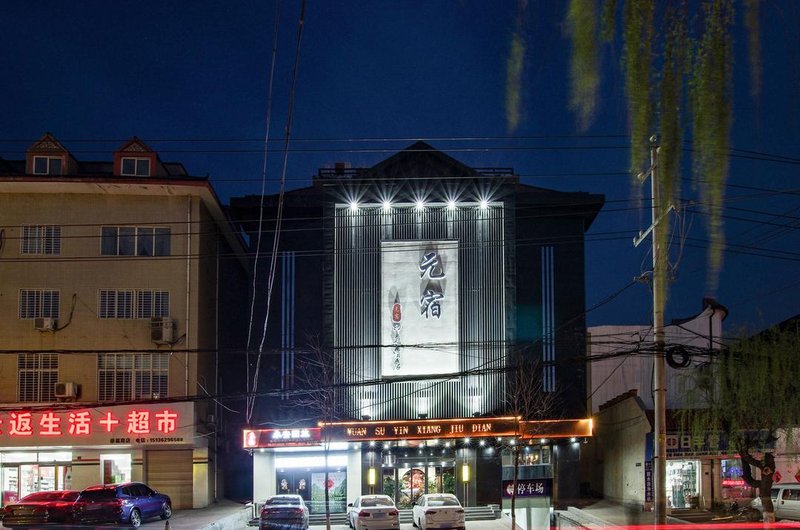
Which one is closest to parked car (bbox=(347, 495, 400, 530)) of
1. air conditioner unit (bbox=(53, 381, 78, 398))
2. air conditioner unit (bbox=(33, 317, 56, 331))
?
air conditioner unit (bbox=(53, 381, 78, 398))

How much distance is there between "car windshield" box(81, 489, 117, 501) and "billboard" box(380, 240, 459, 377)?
14.9 m

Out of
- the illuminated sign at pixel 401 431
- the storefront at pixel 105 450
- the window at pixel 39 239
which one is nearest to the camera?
the storefront at pixel 105 450

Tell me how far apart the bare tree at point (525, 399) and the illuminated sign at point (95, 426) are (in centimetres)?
1362

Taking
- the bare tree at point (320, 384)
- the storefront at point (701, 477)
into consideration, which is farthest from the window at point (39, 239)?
the storefront at point (701, 477)

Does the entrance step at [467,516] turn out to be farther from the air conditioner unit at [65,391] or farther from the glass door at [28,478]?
the glass door at [28,478]

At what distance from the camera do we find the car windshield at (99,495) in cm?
3152

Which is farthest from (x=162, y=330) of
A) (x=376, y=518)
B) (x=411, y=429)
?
(x=376, y=518)

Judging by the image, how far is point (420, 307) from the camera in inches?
1703

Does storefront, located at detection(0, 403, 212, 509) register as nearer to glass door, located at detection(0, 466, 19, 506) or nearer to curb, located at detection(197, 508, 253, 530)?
glass door, located at detection(0, 466, 19, 506)

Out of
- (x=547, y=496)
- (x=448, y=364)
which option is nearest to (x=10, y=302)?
(x=448, y=364)

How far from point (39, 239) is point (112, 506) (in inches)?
552

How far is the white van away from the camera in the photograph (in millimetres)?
34188

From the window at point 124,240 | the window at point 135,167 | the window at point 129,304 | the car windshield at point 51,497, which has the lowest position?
the car windshield at point 51,497

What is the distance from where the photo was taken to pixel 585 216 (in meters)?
45.6
